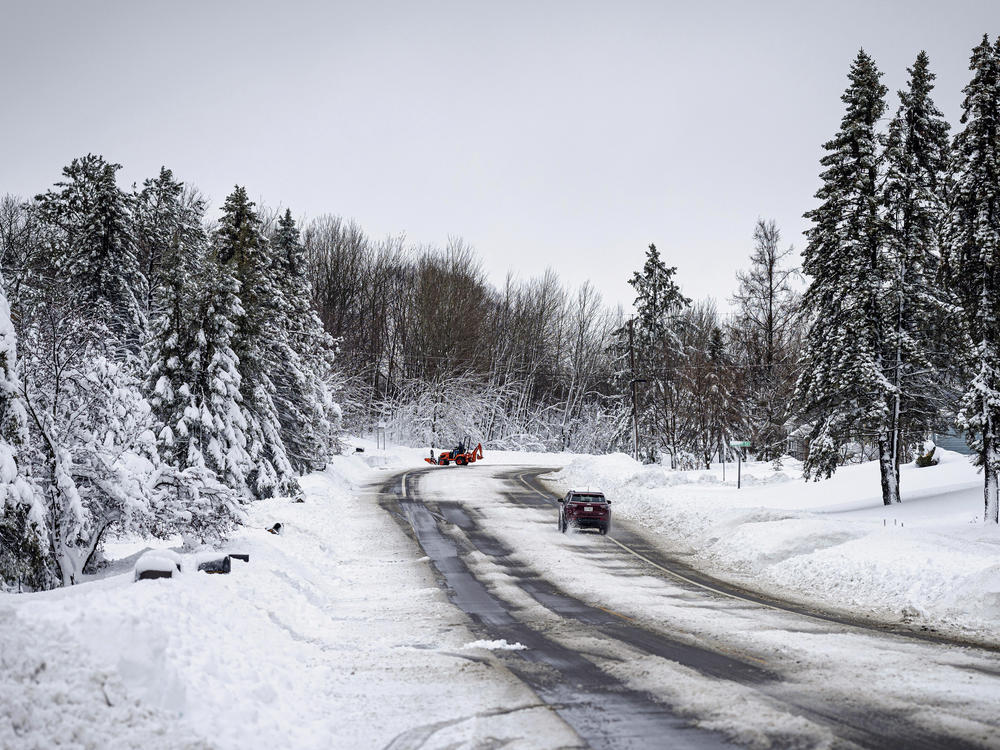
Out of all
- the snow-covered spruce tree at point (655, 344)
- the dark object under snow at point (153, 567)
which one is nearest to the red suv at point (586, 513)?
the dark object under snow at point (153, 567)

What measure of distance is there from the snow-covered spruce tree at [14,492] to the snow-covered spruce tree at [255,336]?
13.2m

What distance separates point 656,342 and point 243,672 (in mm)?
Result: 50833

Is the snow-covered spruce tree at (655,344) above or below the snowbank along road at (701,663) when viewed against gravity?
above

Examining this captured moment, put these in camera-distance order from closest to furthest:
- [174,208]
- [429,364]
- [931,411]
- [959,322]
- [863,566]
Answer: [863,566], [959,322], [931,411], [174,208], [429,364]

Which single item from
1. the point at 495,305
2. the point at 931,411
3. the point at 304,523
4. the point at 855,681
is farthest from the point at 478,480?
the point at 495,305

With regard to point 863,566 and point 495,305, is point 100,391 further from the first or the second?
point 495,305

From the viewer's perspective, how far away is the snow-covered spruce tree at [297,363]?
34500 millimetres

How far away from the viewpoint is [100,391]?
631 inches

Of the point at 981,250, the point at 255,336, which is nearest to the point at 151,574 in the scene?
the point at 255,336

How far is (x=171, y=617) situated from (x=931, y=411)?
2657 cm

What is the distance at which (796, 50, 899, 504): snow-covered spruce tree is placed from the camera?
26.0m

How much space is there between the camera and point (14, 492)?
430 inches

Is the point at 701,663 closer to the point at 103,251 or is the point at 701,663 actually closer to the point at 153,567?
the point at 153,567

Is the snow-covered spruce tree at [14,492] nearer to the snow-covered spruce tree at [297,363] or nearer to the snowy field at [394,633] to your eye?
the snowy field at [394,633]
